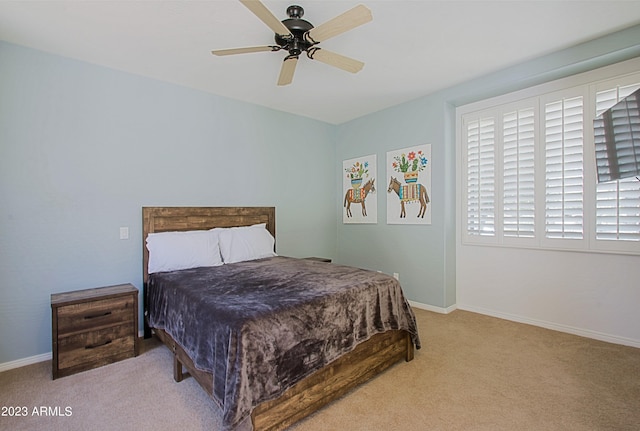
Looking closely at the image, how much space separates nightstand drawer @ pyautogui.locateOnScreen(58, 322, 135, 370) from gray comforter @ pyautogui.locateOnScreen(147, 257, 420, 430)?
0.84 ft

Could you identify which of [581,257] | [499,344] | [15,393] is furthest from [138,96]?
[581,257]

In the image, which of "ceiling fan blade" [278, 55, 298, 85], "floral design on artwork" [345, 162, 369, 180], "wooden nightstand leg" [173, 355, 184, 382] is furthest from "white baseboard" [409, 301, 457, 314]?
"ceiling fan blade" [278, 55, 298, 85]

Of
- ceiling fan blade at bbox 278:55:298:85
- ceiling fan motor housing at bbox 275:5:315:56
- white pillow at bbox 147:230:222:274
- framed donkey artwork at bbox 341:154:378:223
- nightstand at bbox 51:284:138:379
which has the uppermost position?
ceiling fan motor housing at bbox 275:5:315:56

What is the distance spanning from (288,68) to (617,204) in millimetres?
3150

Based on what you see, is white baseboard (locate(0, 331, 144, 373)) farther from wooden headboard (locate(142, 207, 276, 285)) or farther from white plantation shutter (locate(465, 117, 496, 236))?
white plantation shutter (locate(465, 117, 496, 236))

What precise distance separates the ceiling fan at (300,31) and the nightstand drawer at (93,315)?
2190 mm

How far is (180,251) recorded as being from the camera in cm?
294

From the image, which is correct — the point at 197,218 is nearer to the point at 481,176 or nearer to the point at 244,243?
the point at 244,243

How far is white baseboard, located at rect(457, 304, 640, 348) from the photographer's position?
2715 millimetres

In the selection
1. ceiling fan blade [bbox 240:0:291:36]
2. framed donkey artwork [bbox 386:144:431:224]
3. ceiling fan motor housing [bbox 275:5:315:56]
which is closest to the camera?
ceiling fan blade [bbox 240:0:291:36]

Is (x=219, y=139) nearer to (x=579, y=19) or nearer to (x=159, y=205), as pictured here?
(x=159, y=205)

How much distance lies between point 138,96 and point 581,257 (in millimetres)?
4712

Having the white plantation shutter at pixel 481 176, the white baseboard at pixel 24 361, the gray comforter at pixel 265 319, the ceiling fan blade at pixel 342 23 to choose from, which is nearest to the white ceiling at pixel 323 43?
the ceiling fan blade at pixel 342 23

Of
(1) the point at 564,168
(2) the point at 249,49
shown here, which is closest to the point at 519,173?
(1) the point at 564,168
